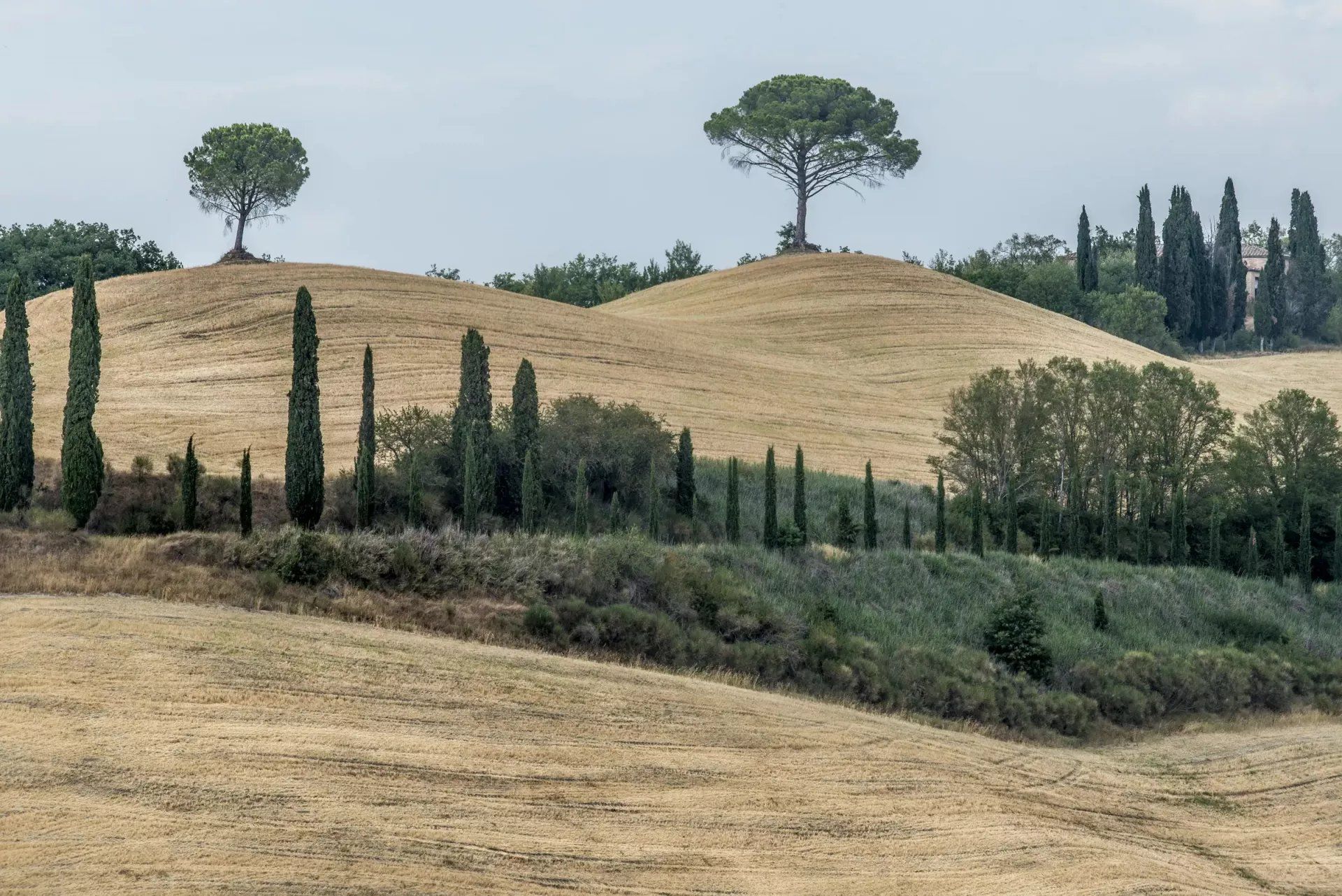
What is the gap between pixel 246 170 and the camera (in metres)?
87.7

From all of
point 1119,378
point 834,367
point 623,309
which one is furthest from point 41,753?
point 623,309

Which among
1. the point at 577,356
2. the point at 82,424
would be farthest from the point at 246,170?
the point at 82,424

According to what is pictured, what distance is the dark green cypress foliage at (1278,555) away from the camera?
174 feet

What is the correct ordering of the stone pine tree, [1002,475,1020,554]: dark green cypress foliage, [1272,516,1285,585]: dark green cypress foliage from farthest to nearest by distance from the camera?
[1272,516,1285,585]: dark green cypress foliage < [1002,475,1020,554]: dark green cypress foliage < the stone pine tree

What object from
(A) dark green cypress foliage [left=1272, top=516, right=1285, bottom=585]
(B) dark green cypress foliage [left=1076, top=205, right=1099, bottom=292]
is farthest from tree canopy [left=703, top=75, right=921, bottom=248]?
(A) dark green cypress foliage [left=1272, top=516, right=1285, bottom=585]

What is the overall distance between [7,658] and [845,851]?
12592 mm

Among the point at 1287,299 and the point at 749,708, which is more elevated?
the point at 1287,299

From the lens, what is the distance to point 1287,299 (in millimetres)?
111062

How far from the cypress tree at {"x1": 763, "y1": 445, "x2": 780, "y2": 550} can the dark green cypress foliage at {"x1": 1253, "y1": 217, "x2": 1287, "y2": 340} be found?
67.9 metres

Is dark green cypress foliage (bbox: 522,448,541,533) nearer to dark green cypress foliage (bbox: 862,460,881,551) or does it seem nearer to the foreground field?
dark green cypress foliage (bbox: 862,460,881,551)

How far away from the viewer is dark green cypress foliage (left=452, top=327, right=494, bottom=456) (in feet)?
149

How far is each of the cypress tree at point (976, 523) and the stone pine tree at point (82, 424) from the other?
79.9ft

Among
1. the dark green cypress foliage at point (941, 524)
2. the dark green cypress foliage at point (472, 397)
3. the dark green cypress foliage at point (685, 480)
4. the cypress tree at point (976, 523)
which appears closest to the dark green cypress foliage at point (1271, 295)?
the cypress tree at point (976, 523)

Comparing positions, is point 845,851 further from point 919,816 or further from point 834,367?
point 834,367
